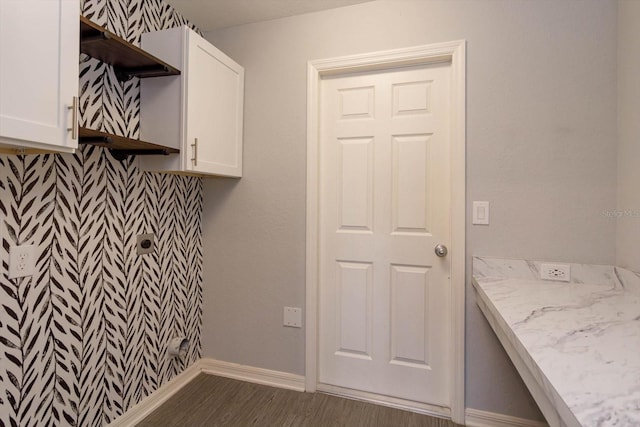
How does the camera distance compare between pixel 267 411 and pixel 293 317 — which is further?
pixel 293 317

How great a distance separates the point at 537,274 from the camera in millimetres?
1662

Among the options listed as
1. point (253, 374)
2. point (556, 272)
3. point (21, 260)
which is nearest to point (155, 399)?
point (253, 374)

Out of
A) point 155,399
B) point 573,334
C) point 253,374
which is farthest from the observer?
point 253,374

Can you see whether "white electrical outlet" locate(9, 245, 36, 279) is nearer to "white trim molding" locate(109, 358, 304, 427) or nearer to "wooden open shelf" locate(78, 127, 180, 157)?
"wooden open shelf" locate(78, 127, 180, 157)

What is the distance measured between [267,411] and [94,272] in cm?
119

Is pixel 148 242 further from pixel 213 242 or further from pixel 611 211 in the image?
pixel 611 211

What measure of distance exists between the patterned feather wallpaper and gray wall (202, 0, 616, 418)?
58 cm

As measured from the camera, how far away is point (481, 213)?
5.76 feet

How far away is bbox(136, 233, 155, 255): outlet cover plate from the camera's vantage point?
179cm

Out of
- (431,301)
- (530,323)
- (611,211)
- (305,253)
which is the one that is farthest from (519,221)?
(305,253)

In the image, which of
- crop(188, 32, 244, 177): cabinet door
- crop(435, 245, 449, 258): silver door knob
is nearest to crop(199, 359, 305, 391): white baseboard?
crop(435, 245, 449, 258): silver door knob

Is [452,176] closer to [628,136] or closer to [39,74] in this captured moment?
[628,136]

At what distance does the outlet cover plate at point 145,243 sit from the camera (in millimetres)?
1785

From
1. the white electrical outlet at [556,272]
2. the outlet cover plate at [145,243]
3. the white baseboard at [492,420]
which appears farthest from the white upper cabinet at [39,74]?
the white baseboard at [492,420]
